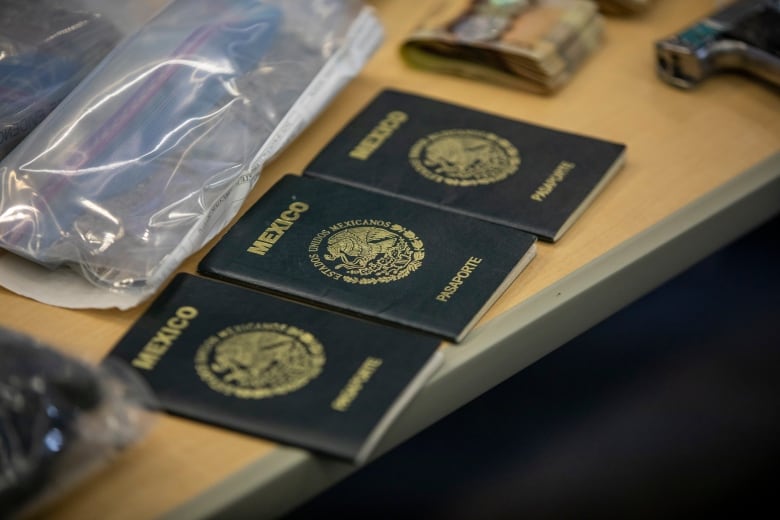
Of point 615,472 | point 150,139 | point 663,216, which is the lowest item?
point 615,472

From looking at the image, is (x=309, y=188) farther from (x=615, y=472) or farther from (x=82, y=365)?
(x=615, y=472)

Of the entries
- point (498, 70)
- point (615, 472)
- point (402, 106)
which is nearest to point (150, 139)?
point (402, 106)

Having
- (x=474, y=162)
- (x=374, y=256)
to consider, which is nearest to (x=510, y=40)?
(x=474, y=162)

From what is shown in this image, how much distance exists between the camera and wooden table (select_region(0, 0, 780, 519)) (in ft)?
2.15

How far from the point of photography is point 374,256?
792 millimetres

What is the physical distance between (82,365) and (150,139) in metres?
0.22

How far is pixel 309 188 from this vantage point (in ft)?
2.85

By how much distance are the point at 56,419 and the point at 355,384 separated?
19cm

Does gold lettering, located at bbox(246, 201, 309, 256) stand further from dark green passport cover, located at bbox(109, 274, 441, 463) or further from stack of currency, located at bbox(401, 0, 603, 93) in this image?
stack of currency, located at bbox(401, 0, 603, 93)

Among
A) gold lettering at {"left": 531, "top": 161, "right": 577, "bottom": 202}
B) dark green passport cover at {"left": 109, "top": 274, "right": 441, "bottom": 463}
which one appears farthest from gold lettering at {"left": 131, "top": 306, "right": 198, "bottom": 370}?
gold lettering at {"left": 531, "top": 161, "right": 577, "bottom": 202}

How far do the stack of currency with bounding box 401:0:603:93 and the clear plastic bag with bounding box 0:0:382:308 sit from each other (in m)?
0.13

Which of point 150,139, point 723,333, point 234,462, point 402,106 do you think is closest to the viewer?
point 234,462

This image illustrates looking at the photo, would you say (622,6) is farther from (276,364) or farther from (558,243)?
(276,364)

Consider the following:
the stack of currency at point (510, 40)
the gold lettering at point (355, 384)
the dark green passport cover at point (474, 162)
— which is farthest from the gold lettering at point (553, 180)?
the gold lettering at point (355, 384)
